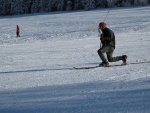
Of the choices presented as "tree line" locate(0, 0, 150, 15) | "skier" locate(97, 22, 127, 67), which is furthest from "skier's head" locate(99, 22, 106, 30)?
"tree line" locate(0, 0, 150, 15)

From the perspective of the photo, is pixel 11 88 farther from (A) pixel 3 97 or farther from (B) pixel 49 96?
(B) pixel 49 96

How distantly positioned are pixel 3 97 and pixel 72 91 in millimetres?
1331

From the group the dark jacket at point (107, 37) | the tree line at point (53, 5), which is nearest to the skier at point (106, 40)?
the dark jacket at point (107, 37)

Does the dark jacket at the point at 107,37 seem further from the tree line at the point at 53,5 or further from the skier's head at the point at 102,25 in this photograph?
the tree line at the point at 53,5

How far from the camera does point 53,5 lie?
66.2 metres

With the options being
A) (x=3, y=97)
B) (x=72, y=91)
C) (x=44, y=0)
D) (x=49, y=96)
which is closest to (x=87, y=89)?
(x=72, y=91)

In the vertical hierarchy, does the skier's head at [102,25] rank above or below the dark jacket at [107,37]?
above

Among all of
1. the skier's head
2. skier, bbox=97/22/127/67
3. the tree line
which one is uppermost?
the skier's head

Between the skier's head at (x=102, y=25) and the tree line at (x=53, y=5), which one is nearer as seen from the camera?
the skier's head at (x=102, y=25)

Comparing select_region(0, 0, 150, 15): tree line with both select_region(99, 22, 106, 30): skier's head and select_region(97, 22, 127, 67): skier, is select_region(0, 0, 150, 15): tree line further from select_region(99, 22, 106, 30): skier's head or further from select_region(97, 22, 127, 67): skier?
select_region(99, 22, 106, 30): skier's head

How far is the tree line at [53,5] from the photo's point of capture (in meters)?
59.2

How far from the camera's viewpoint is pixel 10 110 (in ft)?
17.3

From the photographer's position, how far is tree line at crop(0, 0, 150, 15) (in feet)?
194

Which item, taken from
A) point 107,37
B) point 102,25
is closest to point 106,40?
point 107,37
